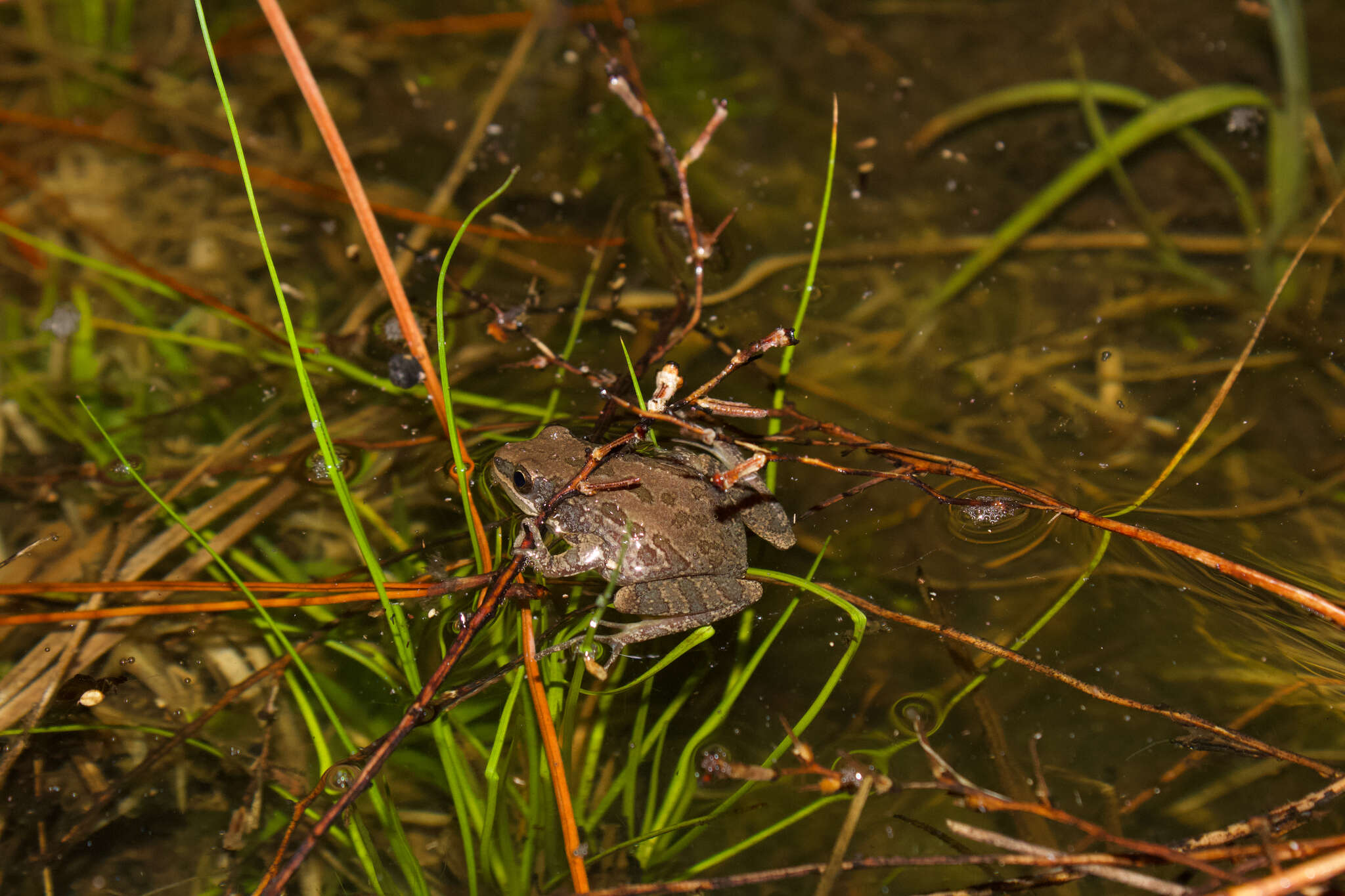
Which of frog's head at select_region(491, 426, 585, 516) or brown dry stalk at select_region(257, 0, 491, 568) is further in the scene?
frog's head at select_region(491, 426, 585, 516)

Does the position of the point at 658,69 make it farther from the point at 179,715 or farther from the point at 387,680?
the point at 179,715

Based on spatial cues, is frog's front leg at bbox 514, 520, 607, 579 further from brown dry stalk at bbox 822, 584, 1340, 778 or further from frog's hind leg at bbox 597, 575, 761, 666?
brown dry stalk at bbox 822, 584, 1340, 778

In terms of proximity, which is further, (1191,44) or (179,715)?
(1191,44)

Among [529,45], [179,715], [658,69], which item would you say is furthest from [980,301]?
[179,715]

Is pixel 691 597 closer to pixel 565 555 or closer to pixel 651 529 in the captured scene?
pixel 651 529

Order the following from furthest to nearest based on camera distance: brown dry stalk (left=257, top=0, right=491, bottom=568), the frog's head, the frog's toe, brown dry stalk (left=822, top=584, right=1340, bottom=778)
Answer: the frog's head → the frog's toe → brown dry stalk (left=822, top=584, right=1340, bottom=778) → brown dry stalk (left=257, top=0, right=491, bottom=568)

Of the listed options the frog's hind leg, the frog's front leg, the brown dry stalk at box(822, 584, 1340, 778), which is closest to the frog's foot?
the frog's hind leg

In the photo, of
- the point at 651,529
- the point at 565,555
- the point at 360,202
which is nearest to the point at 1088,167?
the point at 651,529
